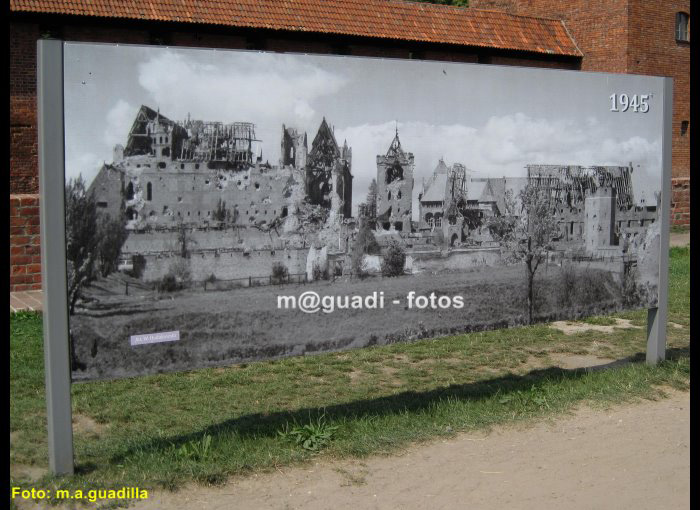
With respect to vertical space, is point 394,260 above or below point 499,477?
above

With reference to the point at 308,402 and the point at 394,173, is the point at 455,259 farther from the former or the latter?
the point at 308,402

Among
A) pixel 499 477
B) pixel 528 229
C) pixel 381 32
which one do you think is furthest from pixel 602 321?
pixel 381 32

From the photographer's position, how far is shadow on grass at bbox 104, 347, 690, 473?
16.3 ft

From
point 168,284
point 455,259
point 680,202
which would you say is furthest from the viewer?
point 680,202

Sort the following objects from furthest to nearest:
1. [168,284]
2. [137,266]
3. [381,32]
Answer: [381,32], [168,284], [137,266]

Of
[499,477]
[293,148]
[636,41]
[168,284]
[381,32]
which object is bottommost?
[499,477]

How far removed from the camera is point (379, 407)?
18.7 ft

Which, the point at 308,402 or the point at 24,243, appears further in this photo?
the point at 24,243

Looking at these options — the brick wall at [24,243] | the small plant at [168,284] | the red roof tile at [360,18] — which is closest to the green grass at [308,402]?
the small plant at [168,284]

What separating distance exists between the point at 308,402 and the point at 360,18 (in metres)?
17.4

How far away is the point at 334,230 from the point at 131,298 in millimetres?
1292

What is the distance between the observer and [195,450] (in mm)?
4574

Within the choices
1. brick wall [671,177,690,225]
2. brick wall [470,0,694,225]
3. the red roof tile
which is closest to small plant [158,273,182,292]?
the red roof tile

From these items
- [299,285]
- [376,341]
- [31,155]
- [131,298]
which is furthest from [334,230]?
[31,155]
